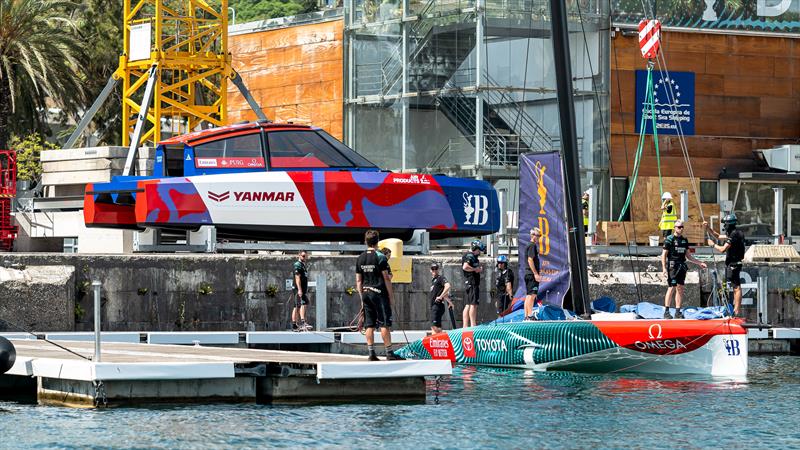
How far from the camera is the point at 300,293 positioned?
23.6 meters

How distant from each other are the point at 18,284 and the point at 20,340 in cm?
281

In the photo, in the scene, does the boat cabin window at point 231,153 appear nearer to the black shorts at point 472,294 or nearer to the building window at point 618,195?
the black shorts at point 472,294

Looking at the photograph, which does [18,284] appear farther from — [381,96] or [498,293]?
[381,96]

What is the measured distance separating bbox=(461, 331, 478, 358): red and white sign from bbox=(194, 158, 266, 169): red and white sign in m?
5.15

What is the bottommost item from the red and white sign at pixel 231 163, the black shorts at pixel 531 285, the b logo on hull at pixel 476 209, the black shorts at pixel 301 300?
the black shorts at pixel 301 300

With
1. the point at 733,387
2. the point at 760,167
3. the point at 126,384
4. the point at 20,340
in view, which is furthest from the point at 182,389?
the point at 760,167

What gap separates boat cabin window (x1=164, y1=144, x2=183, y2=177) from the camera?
24266 millimetres

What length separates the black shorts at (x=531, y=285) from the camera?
2148 cm

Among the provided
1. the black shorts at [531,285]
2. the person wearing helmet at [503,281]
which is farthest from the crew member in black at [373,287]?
the person wearing helmet at [503,281]

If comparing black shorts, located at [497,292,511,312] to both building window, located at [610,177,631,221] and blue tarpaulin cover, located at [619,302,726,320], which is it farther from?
building window, located at [610,177,631,221]

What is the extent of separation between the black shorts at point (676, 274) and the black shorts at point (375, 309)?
Answer: 7495 mm

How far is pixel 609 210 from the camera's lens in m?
38.6

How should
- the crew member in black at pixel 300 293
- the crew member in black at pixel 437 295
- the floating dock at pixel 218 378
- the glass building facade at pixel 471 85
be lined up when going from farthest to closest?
the glass building facade at pixel 471 85 → the crew member in black at pixel 300 293 → the crew member in black at pixel 437 295 → the floating dock at pixel 218 378

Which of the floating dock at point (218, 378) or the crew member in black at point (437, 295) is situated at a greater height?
the crew member in black at point (437, 295)
